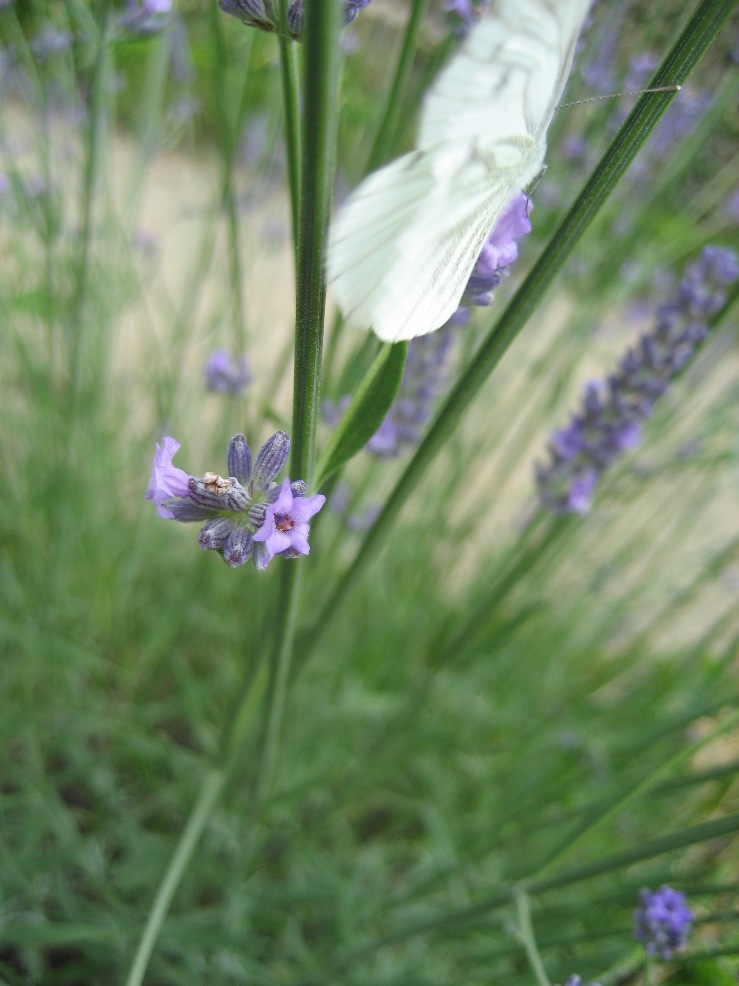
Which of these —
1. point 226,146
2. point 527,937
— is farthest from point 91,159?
point 527,937

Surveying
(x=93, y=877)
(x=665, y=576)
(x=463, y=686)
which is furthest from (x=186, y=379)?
(x=665, y=576)

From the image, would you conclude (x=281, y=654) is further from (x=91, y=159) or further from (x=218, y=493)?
(x=91, y=159)

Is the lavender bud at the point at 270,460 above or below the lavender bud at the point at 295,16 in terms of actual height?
below

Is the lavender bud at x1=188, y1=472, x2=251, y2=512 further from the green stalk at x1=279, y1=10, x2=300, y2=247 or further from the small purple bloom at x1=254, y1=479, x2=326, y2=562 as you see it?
the green stalk at x1=279, y1=10, x2=300, y2=247

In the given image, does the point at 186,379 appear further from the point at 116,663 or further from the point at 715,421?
the point at 715,421

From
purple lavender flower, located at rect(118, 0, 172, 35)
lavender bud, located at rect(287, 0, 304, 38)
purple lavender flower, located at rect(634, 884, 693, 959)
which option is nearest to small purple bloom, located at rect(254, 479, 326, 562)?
lavender bud, located at rect(287, 0, 304, 38)

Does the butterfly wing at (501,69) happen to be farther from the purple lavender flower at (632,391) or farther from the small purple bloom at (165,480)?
the purple lavender flower at (632,391)

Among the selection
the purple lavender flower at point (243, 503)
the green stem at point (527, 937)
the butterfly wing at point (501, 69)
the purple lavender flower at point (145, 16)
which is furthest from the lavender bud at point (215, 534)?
the purple lavender flower at point (145, 16)
